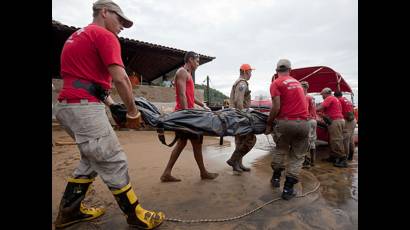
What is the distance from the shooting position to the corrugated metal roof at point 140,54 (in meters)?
8.58

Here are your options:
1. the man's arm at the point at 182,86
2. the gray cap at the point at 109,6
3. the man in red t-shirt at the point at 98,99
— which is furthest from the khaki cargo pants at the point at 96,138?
the man's arm at the point at 182,86

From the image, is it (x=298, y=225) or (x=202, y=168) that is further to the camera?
(x=202, y=168)

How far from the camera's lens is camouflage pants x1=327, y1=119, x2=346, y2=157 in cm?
494

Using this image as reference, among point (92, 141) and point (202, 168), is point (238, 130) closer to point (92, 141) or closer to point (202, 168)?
point (202, 168)

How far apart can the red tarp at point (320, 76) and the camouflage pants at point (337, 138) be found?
2786 mm

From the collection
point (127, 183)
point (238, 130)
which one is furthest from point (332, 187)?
point (127, 183)

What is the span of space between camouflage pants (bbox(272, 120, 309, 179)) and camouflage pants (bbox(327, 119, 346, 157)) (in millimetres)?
2501

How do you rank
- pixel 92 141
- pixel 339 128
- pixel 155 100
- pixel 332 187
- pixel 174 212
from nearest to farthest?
pixel 92 141 < pixel 174 212 < pixel 332 187 < pixel 339 128 < pixel 155 100

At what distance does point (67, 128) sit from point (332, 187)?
3.68 m

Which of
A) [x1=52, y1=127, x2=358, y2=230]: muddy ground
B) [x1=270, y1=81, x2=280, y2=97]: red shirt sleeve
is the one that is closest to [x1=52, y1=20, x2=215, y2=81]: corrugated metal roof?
[x1=52, y1=127, x2=358, y2=230]: muddy ground

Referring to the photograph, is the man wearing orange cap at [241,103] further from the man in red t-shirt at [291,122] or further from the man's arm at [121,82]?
the man's arm at [121,82]

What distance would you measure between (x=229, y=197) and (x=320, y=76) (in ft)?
22.6

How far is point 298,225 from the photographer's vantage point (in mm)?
2207

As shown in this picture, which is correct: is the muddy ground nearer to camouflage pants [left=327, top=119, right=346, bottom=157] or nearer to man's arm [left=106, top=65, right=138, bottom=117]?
camouflage pants [left=327, top=119, right=346, bottom=157]
